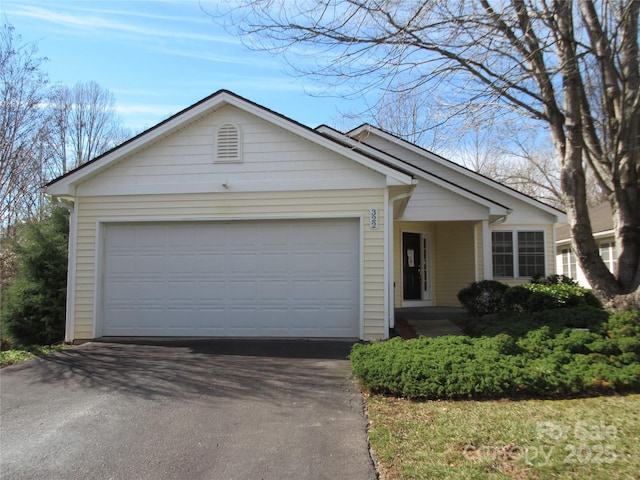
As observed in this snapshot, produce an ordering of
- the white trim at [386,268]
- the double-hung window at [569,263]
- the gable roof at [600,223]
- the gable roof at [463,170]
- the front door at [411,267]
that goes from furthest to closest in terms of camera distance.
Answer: the double-hung window at [569,263]
the gable roof at [600,223]
the front door at [411,267]
the gable roof at [463,170]
the white trim at [386,268]

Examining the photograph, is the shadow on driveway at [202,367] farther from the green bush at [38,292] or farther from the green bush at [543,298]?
the green bush at [543,298]

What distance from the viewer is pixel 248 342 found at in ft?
28.6

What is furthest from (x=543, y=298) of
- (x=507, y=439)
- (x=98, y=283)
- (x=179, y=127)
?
(x=98, y=283)

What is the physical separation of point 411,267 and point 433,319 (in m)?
3.39

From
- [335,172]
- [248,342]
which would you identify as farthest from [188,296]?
[335,172]

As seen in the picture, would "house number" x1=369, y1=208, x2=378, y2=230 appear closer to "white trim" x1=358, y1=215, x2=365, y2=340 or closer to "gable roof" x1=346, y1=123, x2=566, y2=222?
"white trim" x1=358, y1=215, x2=365, y2=340

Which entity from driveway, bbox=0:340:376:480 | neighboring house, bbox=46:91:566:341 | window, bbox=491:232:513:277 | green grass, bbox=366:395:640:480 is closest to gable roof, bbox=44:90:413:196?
neighboring house, bbox=46:91:566:341

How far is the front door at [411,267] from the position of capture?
15.0 metres

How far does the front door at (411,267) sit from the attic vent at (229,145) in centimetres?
740

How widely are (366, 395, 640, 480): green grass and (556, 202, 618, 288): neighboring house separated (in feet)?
32.1

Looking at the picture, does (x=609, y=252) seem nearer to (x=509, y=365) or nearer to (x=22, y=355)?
(x=509, y=365)

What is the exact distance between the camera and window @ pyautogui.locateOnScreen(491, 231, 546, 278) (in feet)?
48.1

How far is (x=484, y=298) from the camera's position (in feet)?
37.1

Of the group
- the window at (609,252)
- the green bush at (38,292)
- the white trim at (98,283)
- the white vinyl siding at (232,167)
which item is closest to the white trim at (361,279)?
the white vinyl siding at (232,167)
